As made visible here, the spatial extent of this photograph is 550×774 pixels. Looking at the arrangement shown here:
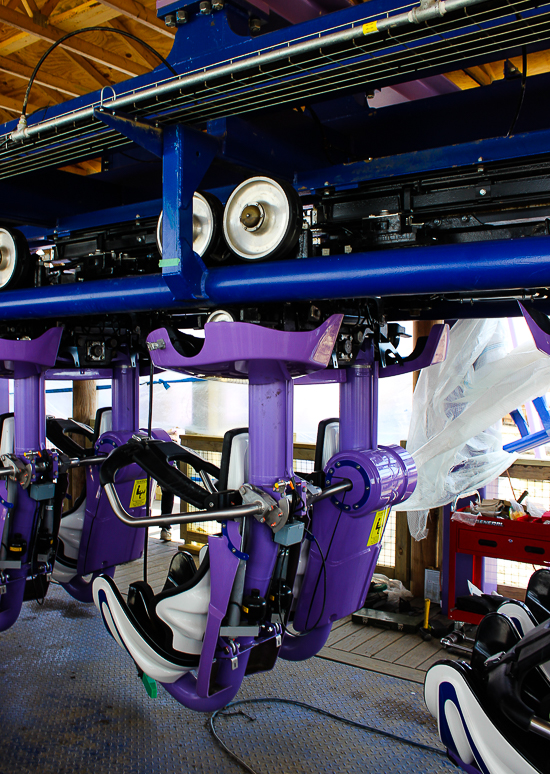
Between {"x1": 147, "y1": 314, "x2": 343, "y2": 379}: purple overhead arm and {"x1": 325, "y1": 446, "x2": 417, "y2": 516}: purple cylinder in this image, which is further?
{"x1": 325, "y1": 446, "x2": 417, "y2": 516}: purple cylinder

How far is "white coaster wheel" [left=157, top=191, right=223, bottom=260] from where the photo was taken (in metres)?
2.55

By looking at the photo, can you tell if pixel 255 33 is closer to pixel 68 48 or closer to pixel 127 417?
pixel 68 48

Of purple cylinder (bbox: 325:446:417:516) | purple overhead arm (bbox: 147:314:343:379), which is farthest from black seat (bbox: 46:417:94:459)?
purple overhead arm (bbox: 147:314:343:379)

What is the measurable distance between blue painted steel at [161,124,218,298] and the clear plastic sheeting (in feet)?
7.38

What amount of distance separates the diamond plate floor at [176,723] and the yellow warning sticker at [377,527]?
887 mm

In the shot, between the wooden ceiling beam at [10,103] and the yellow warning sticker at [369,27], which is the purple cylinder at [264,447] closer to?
the yellow warning sticker at [369,27]

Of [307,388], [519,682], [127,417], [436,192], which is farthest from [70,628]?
[436,192]

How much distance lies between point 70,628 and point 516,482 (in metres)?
3.97

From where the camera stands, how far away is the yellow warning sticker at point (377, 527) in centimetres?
326

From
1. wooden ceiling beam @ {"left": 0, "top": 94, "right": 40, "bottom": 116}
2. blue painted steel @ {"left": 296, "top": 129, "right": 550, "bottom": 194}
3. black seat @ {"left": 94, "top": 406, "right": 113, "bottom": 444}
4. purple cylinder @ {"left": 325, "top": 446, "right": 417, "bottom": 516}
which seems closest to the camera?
blue painted steel @ {"left": 296, "top": 129, "right": 550, "bottom": 194}

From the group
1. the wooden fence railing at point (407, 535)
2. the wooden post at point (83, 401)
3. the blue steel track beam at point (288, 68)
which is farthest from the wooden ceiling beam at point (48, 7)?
the wooden fence railing at point (407, 535)

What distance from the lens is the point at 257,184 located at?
2.39 metres

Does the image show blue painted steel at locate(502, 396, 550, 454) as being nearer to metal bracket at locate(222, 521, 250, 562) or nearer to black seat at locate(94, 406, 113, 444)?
metal bracket at locate(222, 521, 250, 562)

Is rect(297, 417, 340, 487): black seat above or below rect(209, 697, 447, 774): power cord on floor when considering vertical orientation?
above
